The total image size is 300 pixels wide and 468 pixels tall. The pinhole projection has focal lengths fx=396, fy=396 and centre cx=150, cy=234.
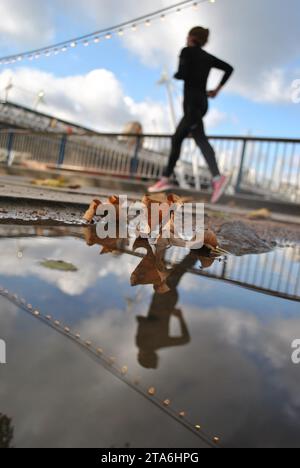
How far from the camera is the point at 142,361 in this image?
761 millimetres

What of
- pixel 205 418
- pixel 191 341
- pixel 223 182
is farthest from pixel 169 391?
pixel 223 182

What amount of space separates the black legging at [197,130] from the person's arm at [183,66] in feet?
1.20

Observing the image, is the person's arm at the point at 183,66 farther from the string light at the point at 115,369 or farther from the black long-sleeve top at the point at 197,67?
the string light at the point at 115,369

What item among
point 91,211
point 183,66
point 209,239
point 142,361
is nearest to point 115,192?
point 183,66

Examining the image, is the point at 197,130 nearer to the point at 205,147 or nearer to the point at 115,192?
the point at 205,147

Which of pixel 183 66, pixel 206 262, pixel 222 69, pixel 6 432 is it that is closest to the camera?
pixel 6 432

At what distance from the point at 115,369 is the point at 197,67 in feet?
16.2

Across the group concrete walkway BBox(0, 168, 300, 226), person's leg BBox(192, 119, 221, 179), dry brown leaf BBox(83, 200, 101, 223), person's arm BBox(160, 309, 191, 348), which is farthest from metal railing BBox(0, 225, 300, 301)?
person's leg BBox(192, 119, 221, 179)

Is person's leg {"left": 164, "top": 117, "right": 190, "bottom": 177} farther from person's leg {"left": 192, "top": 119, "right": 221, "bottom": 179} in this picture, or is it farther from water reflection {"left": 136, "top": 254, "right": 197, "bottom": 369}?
water reflection {"left": 136, "top": 254, "right": 197, "bottom": 369}

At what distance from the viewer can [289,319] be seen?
1.19 metres

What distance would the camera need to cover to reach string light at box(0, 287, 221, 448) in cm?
57

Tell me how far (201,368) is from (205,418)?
0.17 m

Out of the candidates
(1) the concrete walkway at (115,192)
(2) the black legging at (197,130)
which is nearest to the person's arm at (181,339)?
(1) the concrete walkway at (115,192)

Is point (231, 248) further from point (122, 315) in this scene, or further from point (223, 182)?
point (223, 182)
